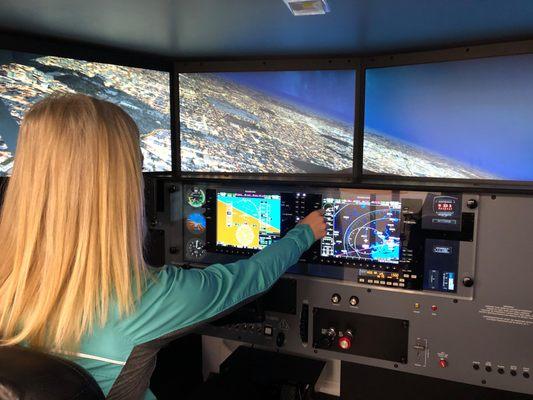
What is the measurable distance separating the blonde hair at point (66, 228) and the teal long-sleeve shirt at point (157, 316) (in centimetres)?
3

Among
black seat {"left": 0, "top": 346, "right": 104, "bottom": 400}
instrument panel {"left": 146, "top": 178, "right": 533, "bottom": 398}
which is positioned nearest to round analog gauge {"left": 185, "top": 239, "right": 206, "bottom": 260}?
instrument panel {"left": 146, "top": 178, "right": 533, "bottom": 398}

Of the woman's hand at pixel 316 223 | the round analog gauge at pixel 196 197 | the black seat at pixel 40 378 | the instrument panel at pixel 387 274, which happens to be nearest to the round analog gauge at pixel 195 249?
the instrument panel at pixel 387 274

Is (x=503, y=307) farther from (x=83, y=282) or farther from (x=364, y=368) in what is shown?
(x=83, y=282)

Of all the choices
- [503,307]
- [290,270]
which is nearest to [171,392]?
[290,270]

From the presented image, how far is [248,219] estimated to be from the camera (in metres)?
1.90

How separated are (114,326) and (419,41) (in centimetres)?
139

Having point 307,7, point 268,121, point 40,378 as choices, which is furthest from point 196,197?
point 40,378

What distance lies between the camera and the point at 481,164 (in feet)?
5.77

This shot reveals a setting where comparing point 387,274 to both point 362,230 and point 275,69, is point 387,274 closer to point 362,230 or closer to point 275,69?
point 362,230

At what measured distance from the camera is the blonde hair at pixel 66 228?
857 millimetres

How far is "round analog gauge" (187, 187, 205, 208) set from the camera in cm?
198

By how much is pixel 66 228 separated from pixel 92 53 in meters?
1.22

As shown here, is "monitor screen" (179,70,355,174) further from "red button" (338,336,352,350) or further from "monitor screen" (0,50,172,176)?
"red button" (338,336,352,350)

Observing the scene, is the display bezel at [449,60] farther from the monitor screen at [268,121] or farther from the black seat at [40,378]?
the black seat at [40,378]
